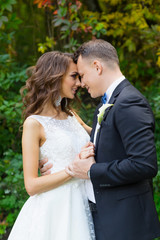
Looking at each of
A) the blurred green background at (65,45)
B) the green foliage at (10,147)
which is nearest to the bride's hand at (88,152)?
the blurred green background at (65,45)

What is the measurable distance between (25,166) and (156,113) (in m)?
2.84

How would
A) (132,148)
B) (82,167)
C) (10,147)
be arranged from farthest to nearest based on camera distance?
(10,147) → (82,167) → (132,148)

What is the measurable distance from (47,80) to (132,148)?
1.11m

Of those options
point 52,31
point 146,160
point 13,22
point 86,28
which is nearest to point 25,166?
Result: point 146,160

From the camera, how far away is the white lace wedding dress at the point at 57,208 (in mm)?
2311

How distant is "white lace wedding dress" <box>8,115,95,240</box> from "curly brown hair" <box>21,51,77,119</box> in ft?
0.57

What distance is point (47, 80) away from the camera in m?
2.61

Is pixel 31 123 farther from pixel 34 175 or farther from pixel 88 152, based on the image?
pixel 88 152

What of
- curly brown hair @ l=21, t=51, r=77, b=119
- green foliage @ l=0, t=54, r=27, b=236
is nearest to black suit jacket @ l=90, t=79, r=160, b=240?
curly brown hair @ l=21, t=51, r=77, b=119

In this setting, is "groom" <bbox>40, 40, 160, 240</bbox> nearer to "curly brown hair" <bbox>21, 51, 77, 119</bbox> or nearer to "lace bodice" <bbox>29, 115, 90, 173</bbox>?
"lace bodice" <bbox>29, 115, 90, 173</bbox>

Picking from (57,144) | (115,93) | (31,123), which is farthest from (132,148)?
(31,123)

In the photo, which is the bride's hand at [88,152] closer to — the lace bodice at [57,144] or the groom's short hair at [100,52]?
the lace bodice at [57,144]

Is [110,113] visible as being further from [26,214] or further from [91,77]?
[26,214]

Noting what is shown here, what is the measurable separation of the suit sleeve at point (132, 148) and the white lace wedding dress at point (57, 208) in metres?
0.52
